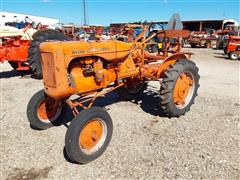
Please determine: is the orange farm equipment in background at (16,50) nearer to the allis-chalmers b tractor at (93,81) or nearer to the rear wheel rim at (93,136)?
the allis-chalmers b tractor at (93,81)

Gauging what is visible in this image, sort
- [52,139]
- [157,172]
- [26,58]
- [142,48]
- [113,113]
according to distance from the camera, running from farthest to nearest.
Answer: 1. [26,58]
2. [113,113]
3. [142,48]
4. [52,139]
5. [157,172]

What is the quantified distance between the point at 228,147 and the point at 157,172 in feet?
4.24

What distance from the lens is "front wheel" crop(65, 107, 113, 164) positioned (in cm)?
320

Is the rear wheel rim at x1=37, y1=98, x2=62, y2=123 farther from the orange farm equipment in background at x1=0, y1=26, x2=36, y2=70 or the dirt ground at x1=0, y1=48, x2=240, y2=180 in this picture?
the orange farm equipment in background at x1=0, y1=26, x2=36, y2=70

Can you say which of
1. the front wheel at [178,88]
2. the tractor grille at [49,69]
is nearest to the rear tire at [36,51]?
the tractor grille at [49,69]

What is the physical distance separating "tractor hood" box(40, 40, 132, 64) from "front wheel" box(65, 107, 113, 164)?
0.81 m

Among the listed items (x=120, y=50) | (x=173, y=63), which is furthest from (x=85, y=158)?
(x=173, y=63)

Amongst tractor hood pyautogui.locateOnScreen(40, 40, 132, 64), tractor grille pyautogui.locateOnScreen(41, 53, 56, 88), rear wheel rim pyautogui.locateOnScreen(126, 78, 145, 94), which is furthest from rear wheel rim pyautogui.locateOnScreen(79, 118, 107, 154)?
rear wheel rim pyautogui.locateOnScreen(126, 78, 145, 94)

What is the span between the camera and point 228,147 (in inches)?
149

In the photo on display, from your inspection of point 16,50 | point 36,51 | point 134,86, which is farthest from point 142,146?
point 16,50

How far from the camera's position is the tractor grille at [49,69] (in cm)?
338

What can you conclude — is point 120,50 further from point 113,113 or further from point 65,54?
point 113,113

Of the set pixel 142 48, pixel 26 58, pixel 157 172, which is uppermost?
pixel 142 48

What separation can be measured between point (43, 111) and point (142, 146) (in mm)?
1756
